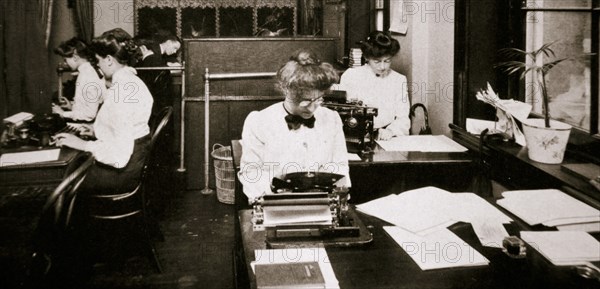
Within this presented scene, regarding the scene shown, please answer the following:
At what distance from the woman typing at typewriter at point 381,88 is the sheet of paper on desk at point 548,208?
5.72 ft

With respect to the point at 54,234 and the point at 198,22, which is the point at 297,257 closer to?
the point at 54,234

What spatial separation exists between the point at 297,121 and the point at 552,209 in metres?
1.15

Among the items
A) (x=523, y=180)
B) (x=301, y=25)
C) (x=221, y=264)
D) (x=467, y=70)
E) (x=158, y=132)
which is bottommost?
(x=221, y=264)

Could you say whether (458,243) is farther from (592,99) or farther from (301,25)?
(301,25)

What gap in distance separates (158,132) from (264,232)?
4.81 feet

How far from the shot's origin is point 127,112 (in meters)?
3.36

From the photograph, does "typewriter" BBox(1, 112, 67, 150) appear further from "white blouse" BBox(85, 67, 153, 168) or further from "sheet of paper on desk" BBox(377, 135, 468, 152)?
"sheet of paper on desk" BBox(377, 135, 468, 152)

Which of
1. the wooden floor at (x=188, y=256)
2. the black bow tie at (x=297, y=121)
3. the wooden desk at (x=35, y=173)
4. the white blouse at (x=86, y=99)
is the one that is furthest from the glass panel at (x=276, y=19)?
the black bow tie at (x=297, y=121)

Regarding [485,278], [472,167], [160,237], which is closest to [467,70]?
[472,167]

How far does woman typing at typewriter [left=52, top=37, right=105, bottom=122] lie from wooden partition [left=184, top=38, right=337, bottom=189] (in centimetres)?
80

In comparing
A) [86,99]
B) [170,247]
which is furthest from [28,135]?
[86,99]

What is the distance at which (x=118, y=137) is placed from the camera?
3.32m

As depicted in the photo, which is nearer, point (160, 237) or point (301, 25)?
point (160, 237)

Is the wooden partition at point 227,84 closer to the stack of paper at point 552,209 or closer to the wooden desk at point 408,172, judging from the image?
the wooden desk at point 408,172
